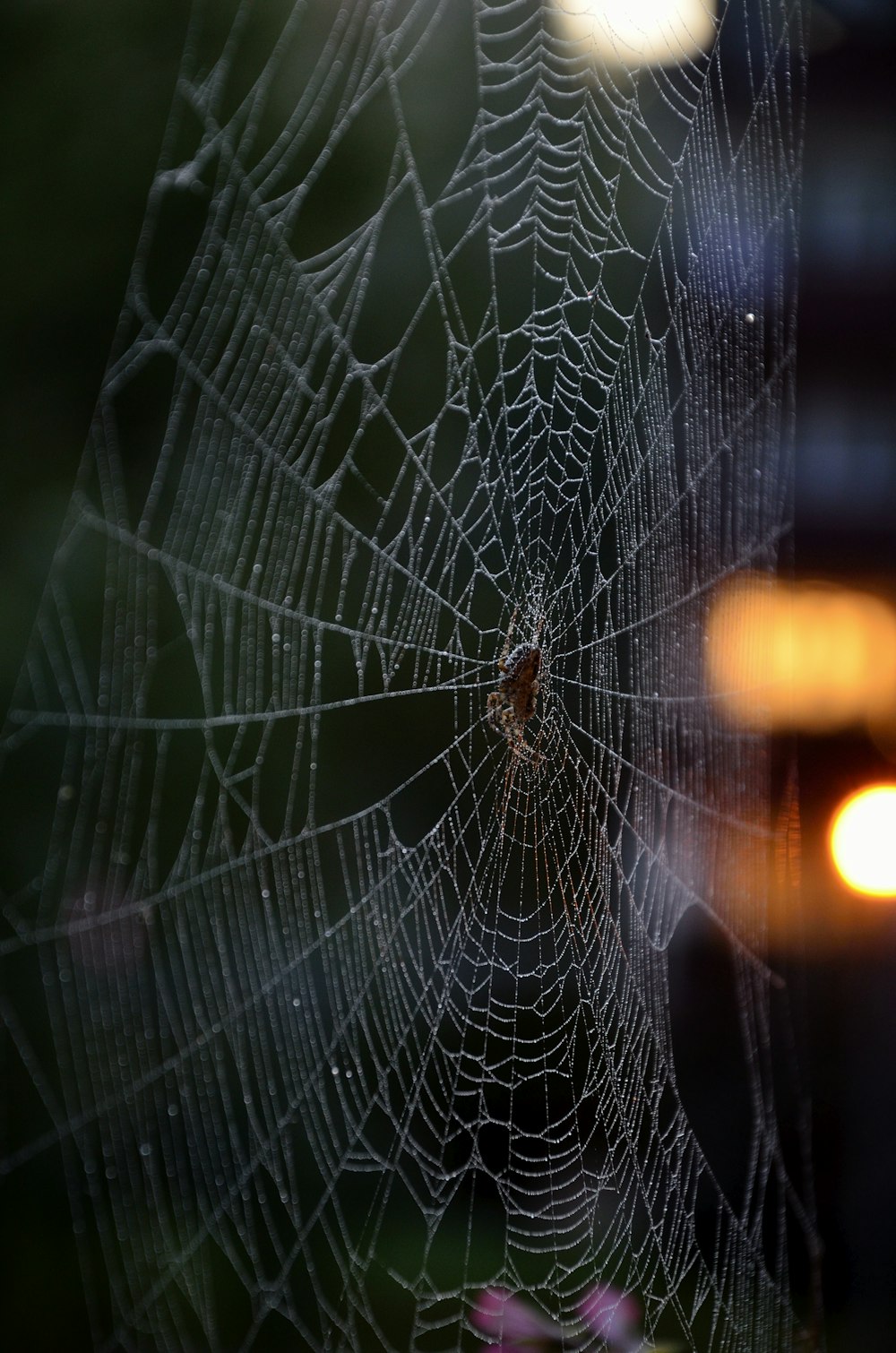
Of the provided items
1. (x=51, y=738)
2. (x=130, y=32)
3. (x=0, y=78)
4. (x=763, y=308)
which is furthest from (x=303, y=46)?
(x=51, y=738)

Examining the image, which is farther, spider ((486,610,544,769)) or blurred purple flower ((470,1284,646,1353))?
spider ((486,610,544,769))

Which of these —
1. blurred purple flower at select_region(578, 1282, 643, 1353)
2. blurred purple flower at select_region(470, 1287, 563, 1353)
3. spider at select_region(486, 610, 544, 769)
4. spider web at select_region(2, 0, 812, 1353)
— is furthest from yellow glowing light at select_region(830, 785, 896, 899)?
blurred purple flower at select_region(470, 1287, 563, 1353)

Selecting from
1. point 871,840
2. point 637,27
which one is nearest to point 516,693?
point 871,840

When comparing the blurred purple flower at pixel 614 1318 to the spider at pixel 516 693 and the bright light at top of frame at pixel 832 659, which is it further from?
→ the bright light at top of frame at pixel 832 659

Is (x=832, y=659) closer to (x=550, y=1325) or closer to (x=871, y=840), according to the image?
(x=871, y=840)

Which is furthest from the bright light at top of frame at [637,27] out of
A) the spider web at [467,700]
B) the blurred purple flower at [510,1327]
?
the blurred purple flower at [510,1327]

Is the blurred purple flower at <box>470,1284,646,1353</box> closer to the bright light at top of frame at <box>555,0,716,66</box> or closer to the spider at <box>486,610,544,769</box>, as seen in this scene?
the spider at <box>486,610,544,769</box>
